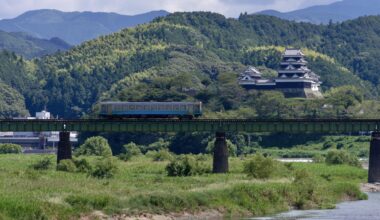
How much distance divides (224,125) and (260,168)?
51.5ft

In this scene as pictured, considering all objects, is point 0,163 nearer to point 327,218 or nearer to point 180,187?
point 180,187

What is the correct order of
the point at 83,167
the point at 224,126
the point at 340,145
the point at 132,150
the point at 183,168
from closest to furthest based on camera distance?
the point at 183,168
the point at 83,167
the point at 224,126
the point at 132,150
the point at 340,145

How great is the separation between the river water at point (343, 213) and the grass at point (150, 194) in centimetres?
186

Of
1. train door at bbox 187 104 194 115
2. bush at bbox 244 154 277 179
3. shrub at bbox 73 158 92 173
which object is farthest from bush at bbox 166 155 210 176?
train door at bbox 187 104 194 115

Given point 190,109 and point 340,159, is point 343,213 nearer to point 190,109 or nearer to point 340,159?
point 190,109

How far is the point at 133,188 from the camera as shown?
296 ft

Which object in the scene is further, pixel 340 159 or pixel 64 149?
pixel 340 159

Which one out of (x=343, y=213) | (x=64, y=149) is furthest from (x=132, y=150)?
(x=343, y=213)

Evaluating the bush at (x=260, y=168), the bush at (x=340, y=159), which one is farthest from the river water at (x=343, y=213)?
the bush at (x=340, y=159)

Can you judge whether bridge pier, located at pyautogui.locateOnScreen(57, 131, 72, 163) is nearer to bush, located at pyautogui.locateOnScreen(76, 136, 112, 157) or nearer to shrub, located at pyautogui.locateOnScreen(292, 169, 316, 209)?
shrub, located at pyautogui.locateOnScreen(292, 169, 316, 209)

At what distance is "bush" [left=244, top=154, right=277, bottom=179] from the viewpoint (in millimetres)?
113481

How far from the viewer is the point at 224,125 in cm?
12950

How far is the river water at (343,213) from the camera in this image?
86125 millimetres

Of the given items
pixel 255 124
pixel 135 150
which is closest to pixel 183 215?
pixel 255 124
